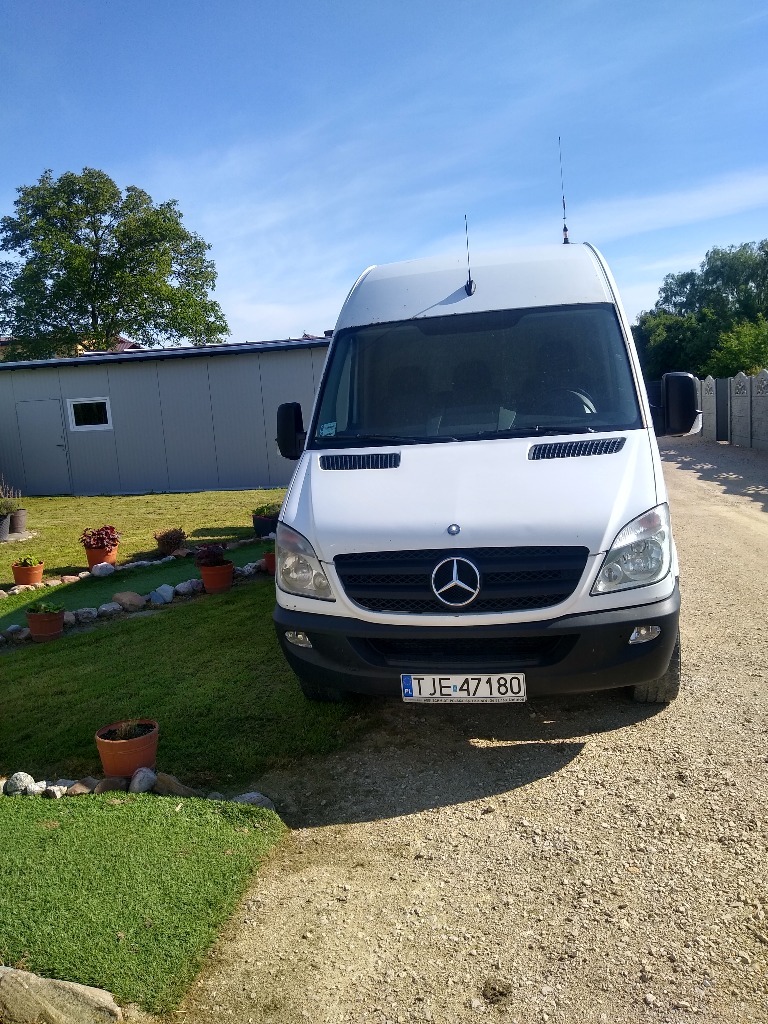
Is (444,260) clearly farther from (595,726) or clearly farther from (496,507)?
(595,726)

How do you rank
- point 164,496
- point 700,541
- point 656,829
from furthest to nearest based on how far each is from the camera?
point 164,496
point 700,541
point 656,829

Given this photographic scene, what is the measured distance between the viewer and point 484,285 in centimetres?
521

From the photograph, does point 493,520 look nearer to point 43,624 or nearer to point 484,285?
point 484,285

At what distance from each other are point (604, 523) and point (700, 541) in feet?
19.5

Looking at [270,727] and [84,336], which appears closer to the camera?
[270,727]

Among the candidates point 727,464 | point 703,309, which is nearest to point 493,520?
point 727,464

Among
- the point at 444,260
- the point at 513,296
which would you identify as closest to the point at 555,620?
the point at 513,296

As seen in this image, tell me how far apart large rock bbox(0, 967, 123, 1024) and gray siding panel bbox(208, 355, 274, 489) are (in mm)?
17607

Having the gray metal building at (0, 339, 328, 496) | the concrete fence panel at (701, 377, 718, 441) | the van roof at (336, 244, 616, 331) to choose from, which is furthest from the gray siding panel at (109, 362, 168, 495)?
the van roof at (336, 244, 616, 331)

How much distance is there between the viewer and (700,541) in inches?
358

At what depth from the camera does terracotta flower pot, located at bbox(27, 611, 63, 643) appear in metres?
7.19

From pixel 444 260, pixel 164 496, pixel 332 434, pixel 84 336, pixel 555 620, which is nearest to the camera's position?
pixel 555 620

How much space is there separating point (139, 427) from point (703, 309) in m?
47.5

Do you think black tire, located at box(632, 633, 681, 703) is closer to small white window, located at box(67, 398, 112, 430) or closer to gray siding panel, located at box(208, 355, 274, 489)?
gray siding panel, located at box(208, 355, 274, 489)
